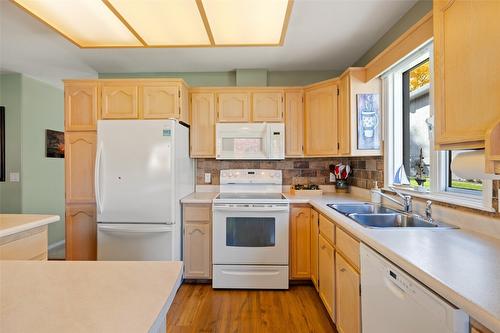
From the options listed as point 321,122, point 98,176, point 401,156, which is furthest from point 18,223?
point 401,156

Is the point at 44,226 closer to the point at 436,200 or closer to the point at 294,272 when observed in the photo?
the point at 294,272

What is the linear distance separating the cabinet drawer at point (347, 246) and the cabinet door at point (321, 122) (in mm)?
1098

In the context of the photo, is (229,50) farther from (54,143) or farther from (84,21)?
(54,143)

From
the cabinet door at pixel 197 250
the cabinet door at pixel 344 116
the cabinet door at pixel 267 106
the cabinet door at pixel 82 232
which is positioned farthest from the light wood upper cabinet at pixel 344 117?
the cabinet door at pixel 82 232

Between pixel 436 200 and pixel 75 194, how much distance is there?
124 inches

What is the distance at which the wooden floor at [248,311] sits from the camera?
1.87 meters

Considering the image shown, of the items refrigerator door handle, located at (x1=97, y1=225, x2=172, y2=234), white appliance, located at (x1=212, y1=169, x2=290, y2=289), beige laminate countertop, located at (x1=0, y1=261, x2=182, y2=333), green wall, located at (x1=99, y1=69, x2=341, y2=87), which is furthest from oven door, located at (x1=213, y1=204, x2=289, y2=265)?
green wall, located at (x1=99, y1=69, x2=341, y2=87)

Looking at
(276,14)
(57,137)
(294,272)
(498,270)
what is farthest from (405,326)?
(57,137)

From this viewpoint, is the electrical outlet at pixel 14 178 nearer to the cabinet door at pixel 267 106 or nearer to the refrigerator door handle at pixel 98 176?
the refrigerator door handle at pixel 98 176

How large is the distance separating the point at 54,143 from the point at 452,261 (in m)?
4.69

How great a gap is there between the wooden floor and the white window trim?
126 cm

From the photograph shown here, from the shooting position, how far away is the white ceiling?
1.89 m

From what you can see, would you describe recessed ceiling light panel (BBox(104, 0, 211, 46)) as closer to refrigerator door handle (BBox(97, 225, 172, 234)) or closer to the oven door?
the oven door

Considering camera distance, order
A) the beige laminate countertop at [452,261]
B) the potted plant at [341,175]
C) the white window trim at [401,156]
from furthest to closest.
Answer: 1. the potted plant at [341,175]
2. the white window trim at [401,156]
3. the beige laminate countertop at [452,261]
